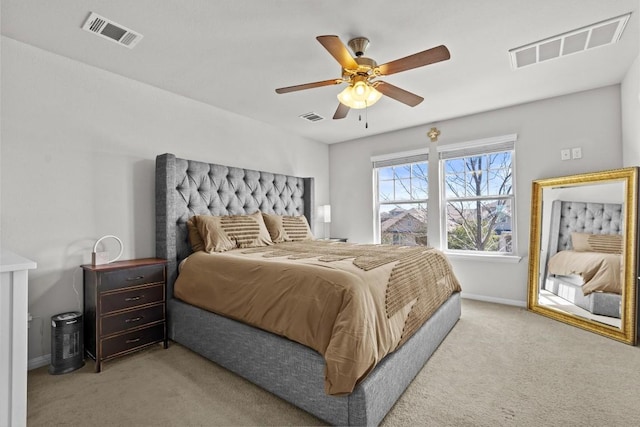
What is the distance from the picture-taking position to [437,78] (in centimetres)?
296

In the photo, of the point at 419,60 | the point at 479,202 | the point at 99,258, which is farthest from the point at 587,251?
the point at 99,258

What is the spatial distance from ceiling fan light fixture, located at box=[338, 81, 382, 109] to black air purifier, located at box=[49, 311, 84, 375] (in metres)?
2.73

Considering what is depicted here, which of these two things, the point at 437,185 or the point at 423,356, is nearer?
the point at 423,356

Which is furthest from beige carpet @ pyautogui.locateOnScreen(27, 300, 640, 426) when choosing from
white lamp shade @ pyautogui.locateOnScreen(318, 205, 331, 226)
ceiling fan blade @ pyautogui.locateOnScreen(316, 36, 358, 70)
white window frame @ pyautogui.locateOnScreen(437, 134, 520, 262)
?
white lamp shade @ pyautogui.locateOnScreen(318, 205, 331, 226)

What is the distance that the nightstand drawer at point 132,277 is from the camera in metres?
2.32

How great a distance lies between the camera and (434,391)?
76.7 inches

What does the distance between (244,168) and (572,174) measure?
3.92 m

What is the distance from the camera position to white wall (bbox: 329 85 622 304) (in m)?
3.25

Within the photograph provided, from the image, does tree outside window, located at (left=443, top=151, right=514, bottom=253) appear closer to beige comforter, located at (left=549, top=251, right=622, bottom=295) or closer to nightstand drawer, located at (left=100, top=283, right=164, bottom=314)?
beige comforter, located at (left=549, top=251, right=622, bottom=295)

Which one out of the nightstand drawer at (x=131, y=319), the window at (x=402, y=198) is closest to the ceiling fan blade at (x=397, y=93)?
the window at (x=402, y=198)

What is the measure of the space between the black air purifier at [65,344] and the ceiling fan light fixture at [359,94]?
8.94ft

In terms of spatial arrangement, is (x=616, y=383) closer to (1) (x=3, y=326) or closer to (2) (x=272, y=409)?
(2) (x=272, y=409)

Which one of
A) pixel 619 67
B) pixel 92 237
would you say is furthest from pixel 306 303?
pixel 619 67

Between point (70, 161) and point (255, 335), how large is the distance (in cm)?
216
